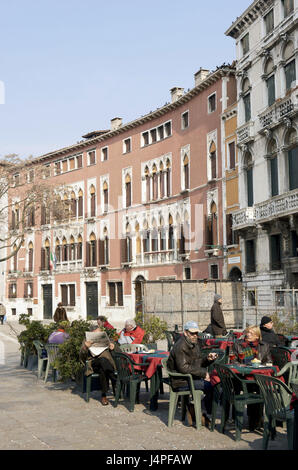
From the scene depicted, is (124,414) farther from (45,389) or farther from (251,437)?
(45,389)

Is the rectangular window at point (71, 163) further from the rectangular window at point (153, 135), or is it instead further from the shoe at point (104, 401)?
the shoe at point (104, 401)

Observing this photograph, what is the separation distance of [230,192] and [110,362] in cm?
2042

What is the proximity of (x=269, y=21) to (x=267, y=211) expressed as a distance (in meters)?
8.57

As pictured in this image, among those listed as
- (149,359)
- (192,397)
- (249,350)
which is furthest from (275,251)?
(192,397)

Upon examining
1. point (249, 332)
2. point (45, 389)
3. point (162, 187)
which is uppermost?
point (162, 187)

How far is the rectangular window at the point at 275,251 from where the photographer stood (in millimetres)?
24927

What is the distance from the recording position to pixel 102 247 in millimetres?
40094

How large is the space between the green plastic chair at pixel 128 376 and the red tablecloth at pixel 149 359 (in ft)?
0.55

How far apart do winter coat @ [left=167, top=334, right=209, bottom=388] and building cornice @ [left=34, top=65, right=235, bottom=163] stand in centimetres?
2399

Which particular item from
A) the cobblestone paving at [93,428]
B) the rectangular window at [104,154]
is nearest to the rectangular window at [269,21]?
the rectangular window at [104,154]

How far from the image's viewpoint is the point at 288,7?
77.3 ft

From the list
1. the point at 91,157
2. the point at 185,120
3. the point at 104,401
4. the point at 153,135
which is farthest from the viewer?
the point at 91,157

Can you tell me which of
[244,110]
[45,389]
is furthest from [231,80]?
[45,389]

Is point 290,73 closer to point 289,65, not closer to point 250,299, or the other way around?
point 289,65
